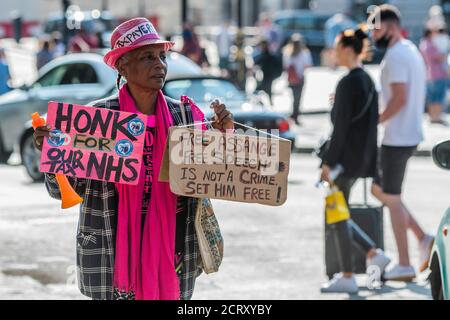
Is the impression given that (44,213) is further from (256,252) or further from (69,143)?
(69,143)

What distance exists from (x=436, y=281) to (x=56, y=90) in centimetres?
1106

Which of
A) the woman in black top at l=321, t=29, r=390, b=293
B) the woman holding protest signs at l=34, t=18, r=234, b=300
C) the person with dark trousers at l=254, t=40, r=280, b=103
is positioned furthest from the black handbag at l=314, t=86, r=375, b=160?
the person with dark trousers at l=254, t=40, r=280, b=103

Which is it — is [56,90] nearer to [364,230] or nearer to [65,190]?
[364,230]

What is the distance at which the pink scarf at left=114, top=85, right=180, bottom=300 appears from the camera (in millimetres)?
5090

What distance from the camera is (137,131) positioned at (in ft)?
16.6

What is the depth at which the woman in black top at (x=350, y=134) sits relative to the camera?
8.61 meters

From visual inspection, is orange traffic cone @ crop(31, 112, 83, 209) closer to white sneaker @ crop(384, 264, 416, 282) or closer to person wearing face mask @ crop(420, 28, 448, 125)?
white sneaker @ crop(384, 264, 416, 282)

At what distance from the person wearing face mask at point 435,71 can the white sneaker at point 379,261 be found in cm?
1378

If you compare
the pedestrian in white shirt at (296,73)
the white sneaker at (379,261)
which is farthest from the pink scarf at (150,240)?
the pedestrian in white shirt at (296,73)

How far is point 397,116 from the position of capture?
29.8 ft

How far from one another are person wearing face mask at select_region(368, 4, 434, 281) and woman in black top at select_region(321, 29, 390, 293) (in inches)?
12.6

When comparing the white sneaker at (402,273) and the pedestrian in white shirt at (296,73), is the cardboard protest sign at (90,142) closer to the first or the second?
the white sneaker at (402,273)
